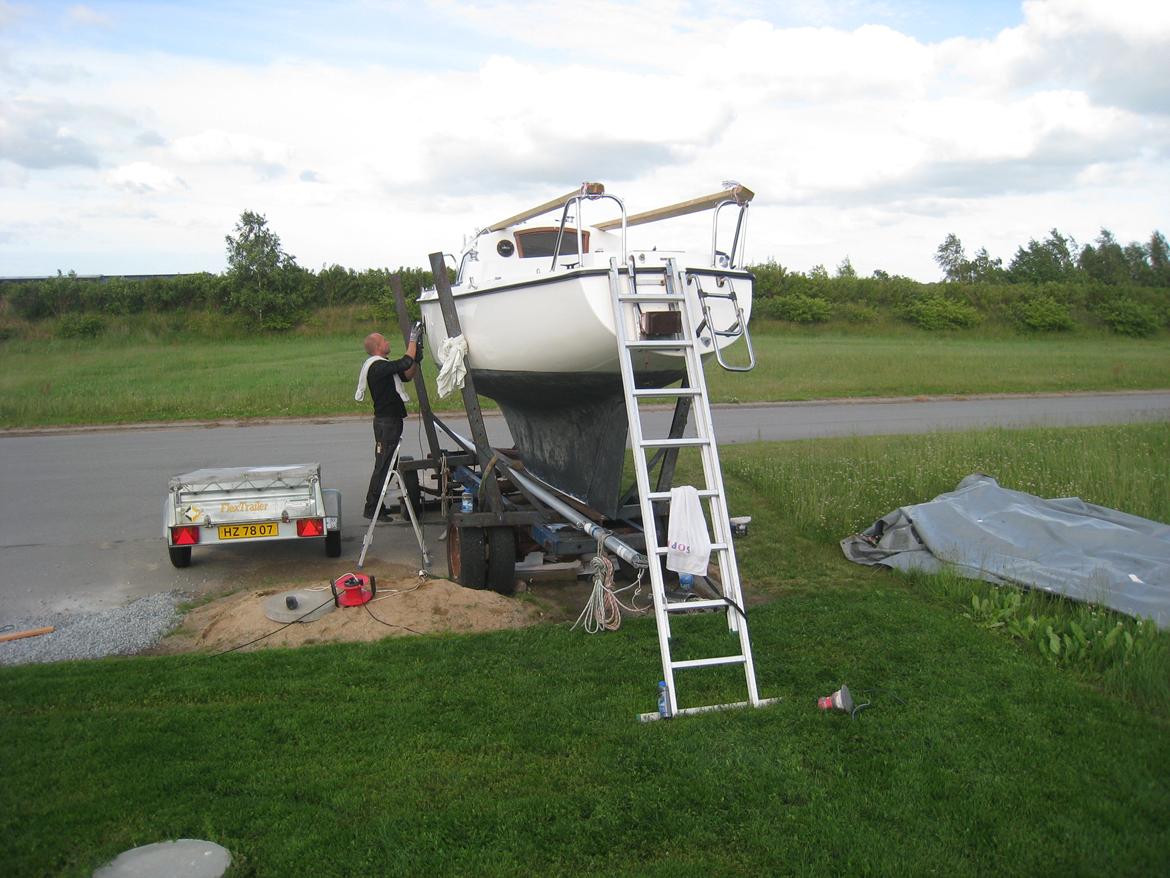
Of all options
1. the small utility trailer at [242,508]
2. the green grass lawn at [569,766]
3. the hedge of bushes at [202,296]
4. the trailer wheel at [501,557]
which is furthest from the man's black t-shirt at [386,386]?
the hedge of bushes at [202,296]

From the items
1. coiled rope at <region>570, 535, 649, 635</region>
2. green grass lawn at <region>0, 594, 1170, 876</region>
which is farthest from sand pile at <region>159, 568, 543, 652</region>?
coiled rope at <region>570, 535, 649, 635</region>

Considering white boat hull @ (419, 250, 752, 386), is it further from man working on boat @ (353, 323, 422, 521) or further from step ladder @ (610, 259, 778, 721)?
man working on boat @ (353, 323, 422, 521)

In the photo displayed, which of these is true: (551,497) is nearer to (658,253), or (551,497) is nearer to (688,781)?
(658,253)

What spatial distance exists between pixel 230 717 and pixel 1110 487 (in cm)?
896

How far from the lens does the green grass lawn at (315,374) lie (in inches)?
788

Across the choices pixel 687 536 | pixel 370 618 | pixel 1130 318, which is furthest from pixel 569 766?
pixel 1130 318

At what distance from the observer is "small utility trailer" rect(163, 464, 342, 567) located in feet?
26.6

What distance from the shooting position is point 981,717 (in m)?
5.15

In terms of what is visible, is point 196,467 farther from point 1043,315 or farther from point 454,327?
point 1043,315

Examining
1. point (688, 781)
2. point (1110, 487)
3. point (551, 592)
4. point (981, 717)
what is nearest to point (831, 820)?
point (688, 781)

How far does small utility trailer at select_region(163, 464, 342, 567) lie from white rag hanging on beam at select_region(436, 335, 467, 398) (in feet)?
4.34

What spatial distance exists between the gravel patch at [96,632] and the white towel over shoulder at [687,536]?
372cm

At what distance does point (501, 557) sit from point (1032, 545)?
4197 millimetres

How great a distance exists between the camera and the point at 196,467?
13.7m
